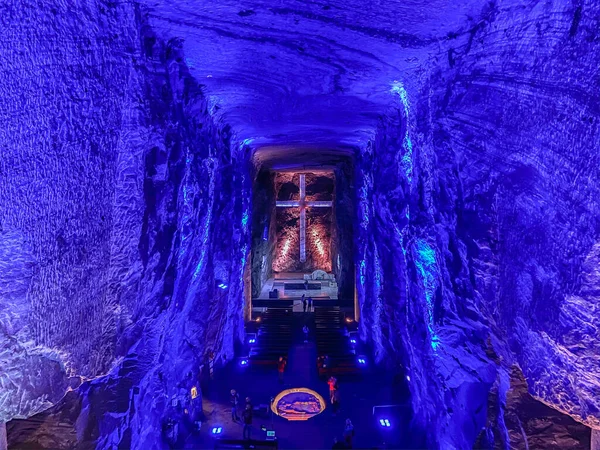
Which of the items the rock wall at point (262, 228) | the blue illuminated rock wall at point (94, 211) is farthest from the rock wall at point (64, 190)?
the rock wall at point (262, 228)

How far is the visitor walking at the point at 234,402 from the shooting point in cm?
805

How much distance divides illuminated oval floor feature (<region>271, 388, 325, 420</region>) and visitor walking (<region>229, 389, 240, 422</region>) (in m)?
0.83

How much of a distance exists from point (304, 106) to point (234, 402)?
20.4 ft

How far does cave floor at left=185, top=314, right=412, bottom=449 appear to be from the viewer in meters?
7.45

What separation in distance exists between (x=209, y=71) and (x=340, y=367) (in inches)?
308

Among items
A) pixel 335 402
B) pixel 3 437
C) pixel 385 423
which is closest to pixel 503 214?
pixel 3 437

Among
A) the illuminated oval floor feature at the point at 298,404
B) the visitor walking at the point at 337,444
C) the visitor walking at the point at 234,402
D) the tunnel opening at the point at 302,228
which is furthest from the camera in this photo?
the tunnel opening at the point at 302,228

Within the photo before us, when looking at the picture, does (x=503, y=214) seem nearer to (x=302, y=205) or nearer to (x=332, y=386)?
(x=332, y=386)

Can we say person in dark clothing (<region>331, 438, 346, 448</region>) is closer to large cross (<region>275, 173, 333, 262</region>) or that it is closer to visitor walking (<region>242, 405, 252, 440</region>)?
visitor walking (<region>242, 405, 252, 440</region>)

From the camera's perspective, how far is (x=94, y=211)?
3.73 metres

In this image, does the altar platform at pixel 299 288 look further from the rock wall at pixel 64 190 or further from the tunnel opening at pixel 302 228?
the rock wall at pixel 64 190

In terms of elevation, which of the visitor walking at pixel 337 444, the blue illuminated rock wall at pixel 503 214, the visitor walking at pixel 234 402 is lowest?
A: the visitor walking at pixel 337 444

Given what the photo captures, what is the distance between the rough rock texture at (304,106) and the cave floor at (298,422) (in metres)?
1.51

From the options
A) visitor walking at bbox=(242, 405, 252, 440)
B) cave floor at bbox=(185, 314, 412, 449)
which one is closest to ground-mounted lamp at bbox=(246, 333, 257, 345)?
cave floor at bbox=(185, 314, 412, 449)
